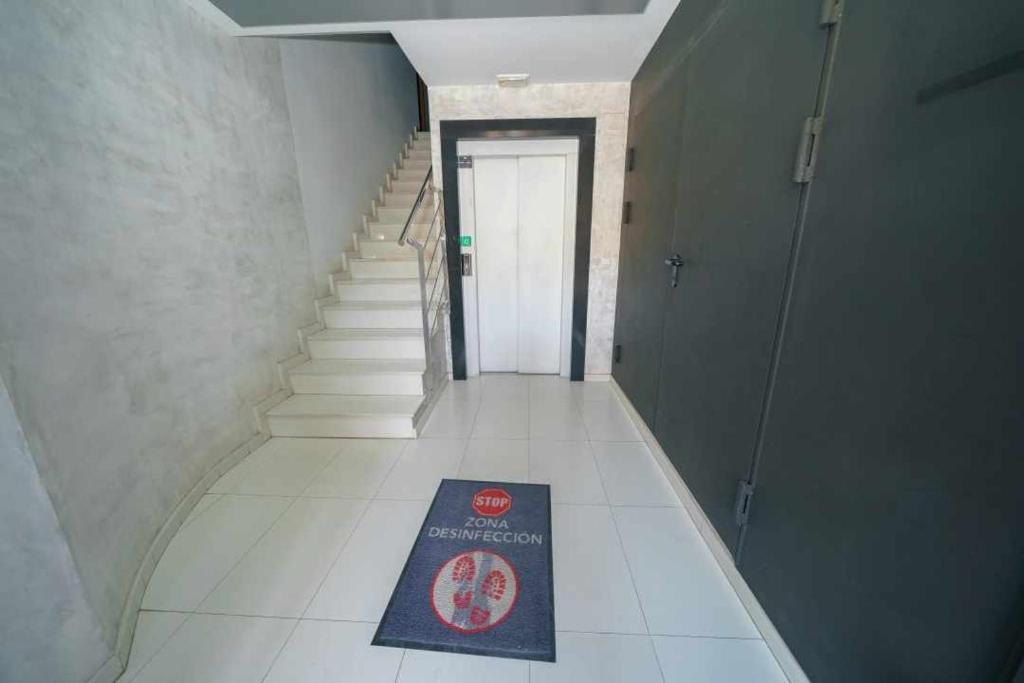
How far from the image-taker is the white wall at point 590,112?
Answer: 2762 mm

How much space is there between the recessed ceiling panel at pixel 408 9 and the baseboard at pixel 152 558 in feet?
8.07

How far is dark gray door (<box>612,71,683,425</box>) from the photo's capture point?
1998 mm

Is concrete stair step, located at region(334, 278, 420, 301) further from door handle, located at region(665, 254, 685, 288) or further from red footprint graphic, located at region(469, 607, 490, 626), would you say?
red footprint graphic, located at region(469, 607, 490, 626)

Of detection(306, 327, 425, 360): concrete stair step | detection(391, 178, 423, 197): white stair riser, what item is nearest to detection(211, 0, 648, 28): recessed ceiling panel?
detection(306, 327, 425, 360): concrete stair step

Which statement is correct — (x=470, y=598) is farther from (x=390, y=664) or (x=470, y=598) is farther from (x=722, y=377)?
(x=722, y=377)

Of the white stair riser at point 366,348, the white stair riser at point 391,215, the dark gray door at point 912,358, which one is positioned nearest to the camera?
the dark gray door at point 912,358

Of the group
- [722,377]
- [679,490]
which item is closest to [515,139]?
[722,377]

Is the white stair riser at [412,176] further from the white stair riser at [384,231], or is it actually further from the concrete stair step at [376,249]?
the concrete stair step at [376,249]

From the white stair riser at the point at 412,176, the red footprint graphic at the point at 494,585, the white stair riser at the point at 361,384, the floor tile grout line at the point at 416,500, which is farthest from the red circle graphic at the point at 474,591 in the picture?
the white stair riser at the point at 412,176

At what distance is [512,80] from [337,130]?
174cm

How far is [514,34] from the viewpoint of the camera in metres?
2.07

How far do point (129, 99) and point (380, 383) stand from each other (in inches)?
73.6

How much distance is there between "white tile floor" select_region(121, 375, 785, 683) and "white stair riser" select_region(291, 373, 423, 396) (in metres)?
0.39

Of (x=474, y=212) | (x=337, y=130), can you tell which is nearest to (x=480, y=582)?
(x=474, y=212)
